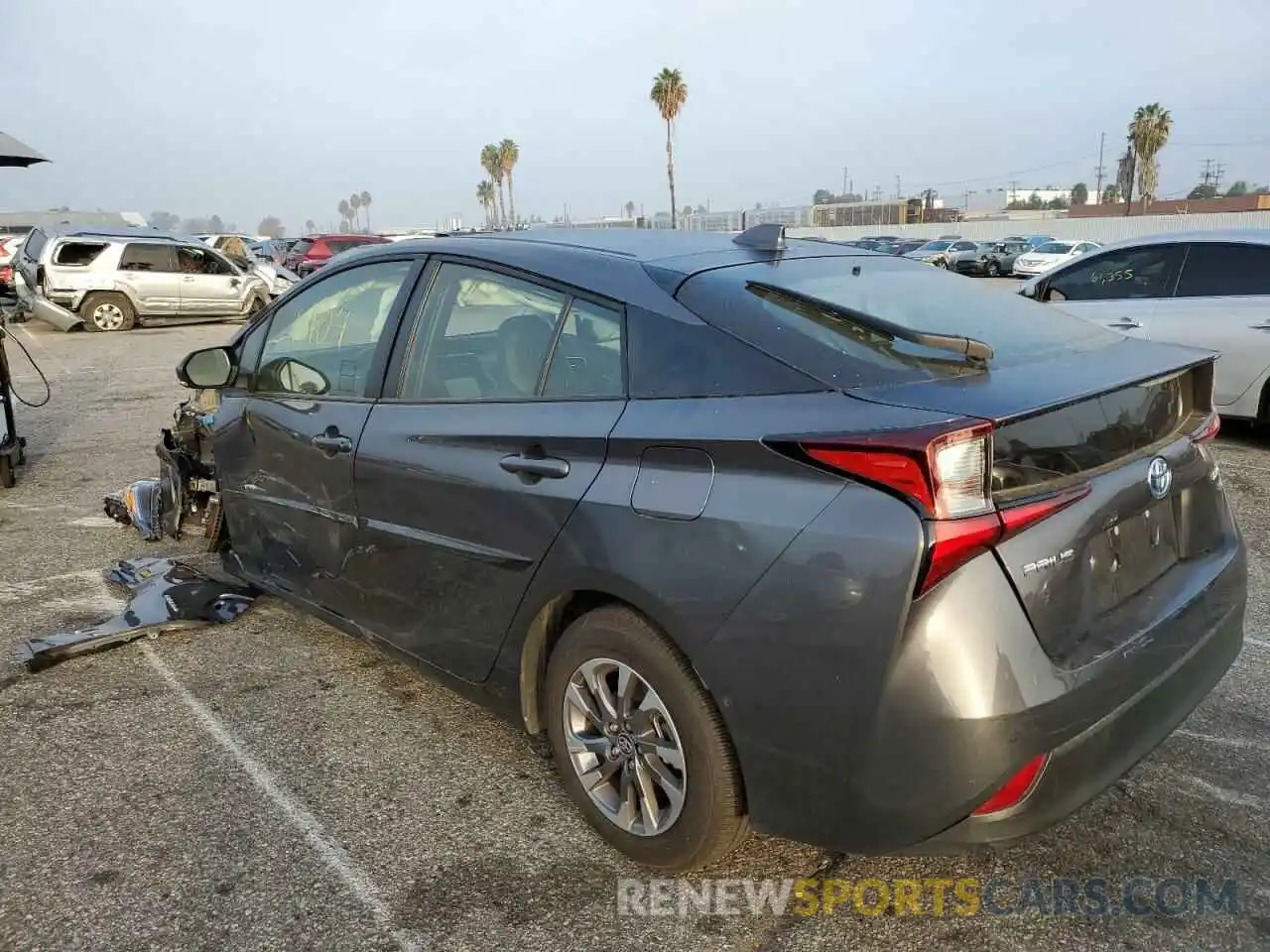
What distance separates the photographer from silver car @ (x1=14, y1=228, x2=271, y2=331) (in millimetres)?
17188

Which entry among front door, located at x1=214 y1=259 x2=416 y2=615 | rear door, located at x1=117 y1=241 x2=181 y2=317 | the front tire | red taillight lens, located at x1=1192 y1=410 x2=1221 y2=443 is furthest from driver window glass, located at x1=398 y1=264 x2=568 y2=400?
rear door, located at x1=117 y1=241 x2=181 y2=317

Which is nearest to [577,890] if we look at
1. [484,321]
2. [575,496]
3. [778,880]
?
[778,880]

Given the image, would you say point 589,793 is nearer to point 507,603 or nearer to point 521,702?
point 521,702

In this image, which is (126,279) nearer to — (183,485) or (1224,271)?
(183,485)

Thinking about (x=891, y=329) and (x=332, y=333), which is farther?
(x=332, y=333)

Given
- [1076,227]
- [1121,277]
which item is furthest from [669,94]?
[1121,277]

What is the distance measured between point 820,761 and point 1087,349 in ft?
4.50

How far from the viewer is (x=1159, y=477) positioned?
2344mm

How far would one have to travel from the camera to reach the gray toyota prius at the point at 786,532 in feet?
6.35

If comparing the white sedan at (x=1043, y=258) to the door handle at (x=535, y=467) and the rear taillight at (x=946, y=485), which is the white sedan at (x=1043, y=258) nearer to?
the door handle at (x=535, y=467)

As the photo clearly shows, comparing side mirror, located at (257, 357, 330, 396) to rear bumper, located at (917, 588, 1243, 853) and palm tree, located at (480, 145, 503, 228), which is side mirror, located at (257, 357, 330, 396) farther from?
palm tree, located at (480, 145, 503, 228)

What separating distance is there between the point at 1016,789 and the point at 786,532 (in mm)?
727

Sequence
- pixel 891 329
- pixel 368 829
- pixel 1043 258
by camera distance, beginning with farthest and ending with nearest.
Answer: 1. pixel 1043 258
2. pixel 368 829
3. pixel 891 329

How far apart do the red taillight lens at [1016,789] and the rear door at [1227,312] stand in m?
5.91
